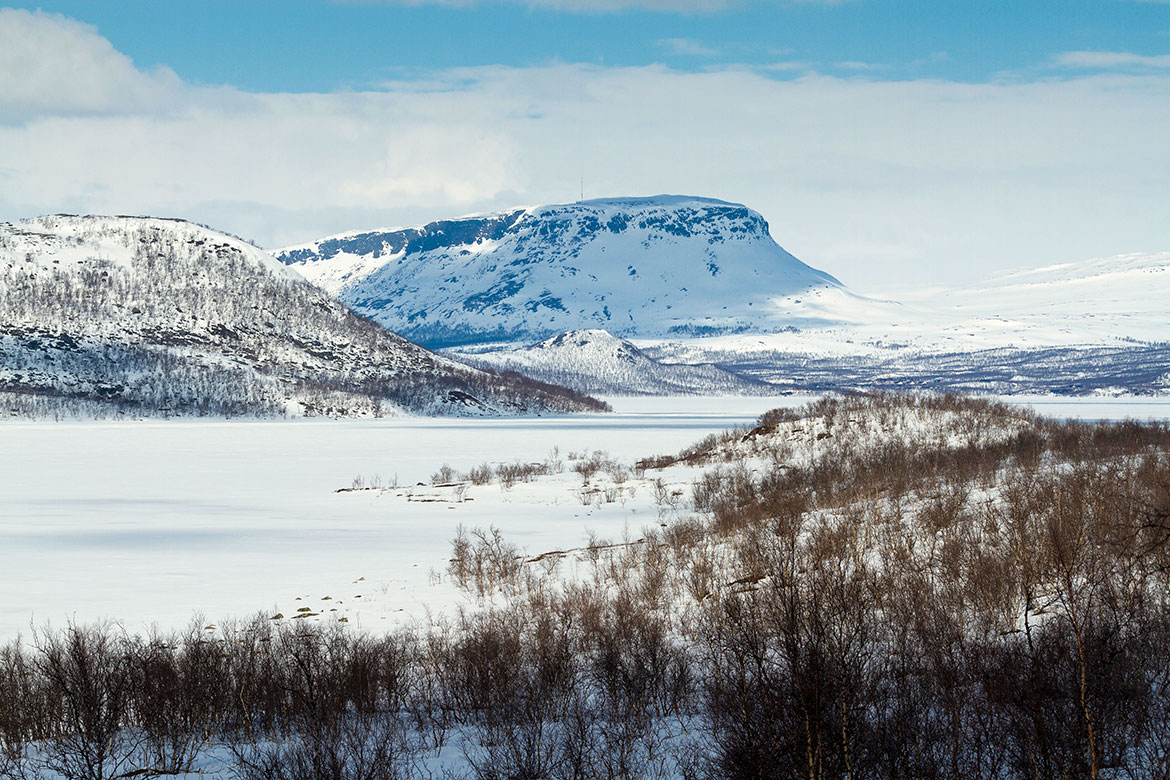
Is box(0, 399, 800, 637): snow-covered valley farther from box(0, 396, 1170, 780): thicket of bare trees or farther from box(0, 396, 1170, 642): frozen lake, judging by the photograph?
box(0, 396, 1170, 780): thicket of bare trees

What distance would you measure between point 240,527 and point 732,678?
35607 millimetres

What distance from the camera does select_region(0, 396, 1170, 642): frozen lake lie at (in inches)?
1080

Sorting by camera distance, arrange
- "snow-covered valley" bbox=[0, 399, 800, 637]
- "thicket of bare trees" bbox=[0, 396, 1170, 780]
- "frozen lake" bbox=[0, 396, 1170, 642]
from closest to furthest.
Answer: "thicket of bare trees" bbox=[0, 396, 1170, 780], "frozen lake" bbox=[0, 396, 1170, 642], "snow-covered valley" bbox=[0, 399, 800, 637]

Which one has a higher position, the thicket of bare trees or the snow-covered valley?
the thicket of bare trees

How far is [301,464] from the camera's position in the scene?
256 feet

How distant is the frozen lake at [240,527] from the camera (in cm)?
2744

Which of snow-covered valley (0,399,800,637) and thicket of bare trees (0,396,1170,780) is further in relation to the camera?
snow-covered valley (0,399,800,637)

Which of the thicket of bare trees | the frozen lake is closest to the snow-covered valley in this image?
the frozen lake

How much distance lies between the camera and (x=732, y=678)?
43.9 ft

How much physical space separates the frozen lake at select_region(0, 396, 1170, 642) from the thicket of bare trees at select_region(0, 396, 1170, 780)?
16.9ft

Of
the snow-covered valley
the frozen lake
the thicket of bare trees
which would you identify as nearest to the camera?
the thicket of bare trees

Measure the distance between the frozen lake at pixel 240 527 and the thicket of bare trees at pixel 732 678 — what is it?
516cm

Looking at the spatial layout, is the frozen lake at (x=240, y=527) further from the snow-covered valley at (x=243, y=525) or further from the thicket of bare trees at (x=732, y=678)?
the thicket of bare trees at (x=732, y=678)

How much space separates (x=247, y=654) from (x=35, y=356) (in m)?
196
